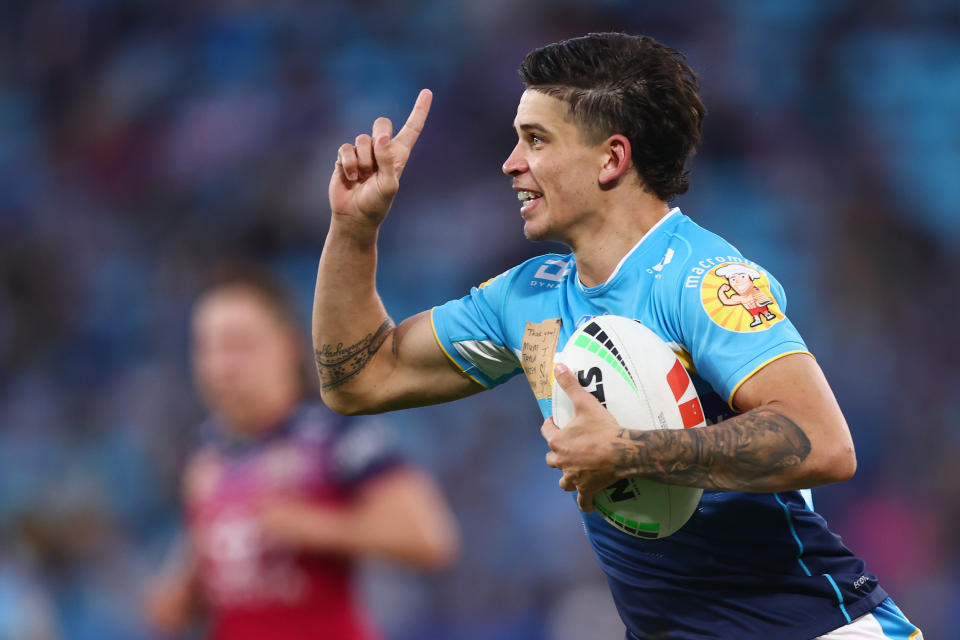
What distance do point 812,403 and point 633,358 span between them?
446 millimetres

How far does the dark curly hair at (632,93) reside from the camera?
3.23m

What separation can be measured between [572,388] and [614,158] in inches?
Answer: 33.5

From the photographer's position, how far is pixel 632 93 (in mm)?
3234

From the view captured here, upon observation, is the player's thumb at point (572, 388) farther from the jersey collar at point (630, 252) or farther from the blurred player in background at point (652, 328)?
the jersey collar at point (630, 252)

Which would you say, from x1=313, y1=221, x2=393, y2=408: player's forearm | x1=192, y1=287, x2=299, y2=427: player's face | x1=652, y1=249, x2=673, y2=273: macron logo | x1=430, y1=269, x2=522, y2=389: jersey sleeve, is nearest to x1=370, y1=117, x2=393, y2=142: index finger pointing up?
x1=313, y1=221, x2=393, y2=408: player's forearm

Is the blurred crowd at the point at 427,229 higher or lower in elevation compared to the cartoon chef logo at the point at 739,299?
higher

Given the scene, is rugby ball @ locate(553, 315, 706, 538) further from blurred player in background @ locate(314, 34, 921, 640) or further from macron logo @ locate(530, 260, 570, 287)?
macron logo @ locate(530, 260, 570, 287)

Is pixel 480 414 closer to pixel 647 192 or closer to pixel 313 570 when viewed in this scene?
pixel 313 570

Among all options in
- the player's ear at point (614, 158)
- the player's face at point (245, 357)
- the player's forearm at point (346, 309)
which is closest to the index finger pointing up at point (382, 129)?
the player's forearm at point (346, 309)

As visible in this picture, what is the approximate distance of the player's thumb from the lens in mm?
2666

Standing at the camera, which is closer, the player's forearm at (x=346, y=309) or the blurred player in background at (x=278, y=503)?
the player's forearm at (x=346, y=309)

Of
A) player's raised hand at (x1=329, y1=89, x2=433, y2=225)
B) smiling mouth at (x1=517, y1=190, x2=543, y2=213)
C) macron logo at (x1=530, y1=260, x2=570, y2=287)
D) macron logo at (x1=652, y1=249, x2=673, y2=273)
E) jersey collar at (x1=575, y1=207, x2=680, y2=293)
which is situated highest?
player's raised hand at (x1=329, y1=89, x2=433, y2=225)

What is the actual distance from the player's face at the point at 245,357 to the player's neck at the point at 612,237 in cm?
249

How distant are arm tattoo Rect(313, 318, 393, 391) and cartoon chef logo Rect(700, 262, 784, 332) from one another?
1.25m
